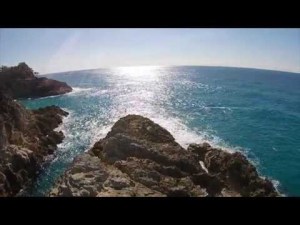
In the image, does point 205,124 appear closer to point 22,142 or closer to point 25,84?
point 22,142

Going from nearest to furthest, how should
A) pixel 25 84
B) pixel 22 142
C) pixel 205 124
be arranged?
1. pixel 22 142
2. pixel 205 124
3. pixel 25 84

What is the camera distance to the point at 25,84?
18.9 m

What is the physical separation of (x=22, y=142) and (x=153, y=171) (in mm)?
5380

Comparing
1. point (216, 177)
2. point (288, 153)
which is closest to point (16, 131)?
point (216, 177)

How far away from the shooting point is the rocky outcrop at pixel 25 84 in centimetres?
1770

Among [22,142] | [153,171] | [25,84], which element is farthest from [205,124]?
[25,84]

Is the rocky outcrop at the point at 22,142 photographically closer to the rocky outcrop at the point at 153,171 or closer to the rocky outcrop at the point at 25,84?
the rocky outcrop at the point at 153,171

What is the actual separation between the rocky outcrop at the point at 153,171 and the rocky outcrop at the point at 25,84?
10178 millimetres

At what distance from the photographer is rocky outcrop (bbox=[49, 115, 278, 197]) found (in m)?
6.98

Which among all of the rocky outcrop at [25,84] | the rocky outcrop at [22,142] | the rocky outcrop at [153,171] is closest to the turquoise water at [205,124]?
the rocky outcrop at [22,142]

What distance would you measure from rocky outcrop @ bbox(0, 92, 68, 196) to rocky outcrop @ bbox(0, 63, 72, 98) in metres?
4.34
